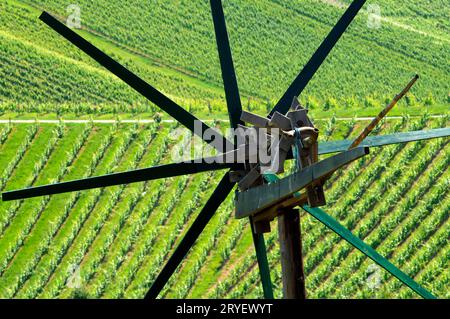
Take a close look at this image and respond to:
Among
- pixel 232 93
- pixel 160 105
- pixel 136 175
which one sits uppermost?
pixel 232 93

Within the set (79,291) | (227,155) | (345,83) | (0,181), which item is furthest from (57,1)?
(227,155)

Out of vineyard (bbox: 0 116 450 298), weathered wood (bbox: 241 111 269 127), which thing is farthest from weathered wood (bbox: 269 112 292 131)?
vineyard (bbox: 0 116 450 298)

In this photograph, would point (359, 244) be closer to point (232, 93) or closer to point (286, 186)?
point (286, 186)

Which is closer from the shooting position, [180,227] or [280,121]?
[280,121]

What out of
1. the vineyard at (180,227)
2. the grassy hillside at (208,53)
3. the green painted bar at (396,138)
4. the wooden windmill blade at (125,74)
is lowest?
the green painted bar at (396,138)

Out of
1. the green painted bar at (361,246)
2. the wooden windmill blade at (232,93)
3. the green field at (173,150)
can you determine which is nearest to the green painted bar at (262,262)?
the wooden windmill blade at (232,93)

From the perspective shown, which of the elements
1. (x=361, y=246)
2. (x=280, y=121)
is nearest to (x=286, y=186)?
(x=280, y=121)

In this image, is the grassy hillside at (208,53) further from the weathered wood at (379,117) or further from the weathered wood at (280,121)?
the weathered wood at (379,117)

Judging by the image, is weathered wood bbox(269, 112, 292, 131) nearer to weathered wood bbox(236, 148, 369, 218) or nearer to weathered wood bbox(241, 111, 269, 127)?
weathered wood bbox(241, 111, 269, 127)
